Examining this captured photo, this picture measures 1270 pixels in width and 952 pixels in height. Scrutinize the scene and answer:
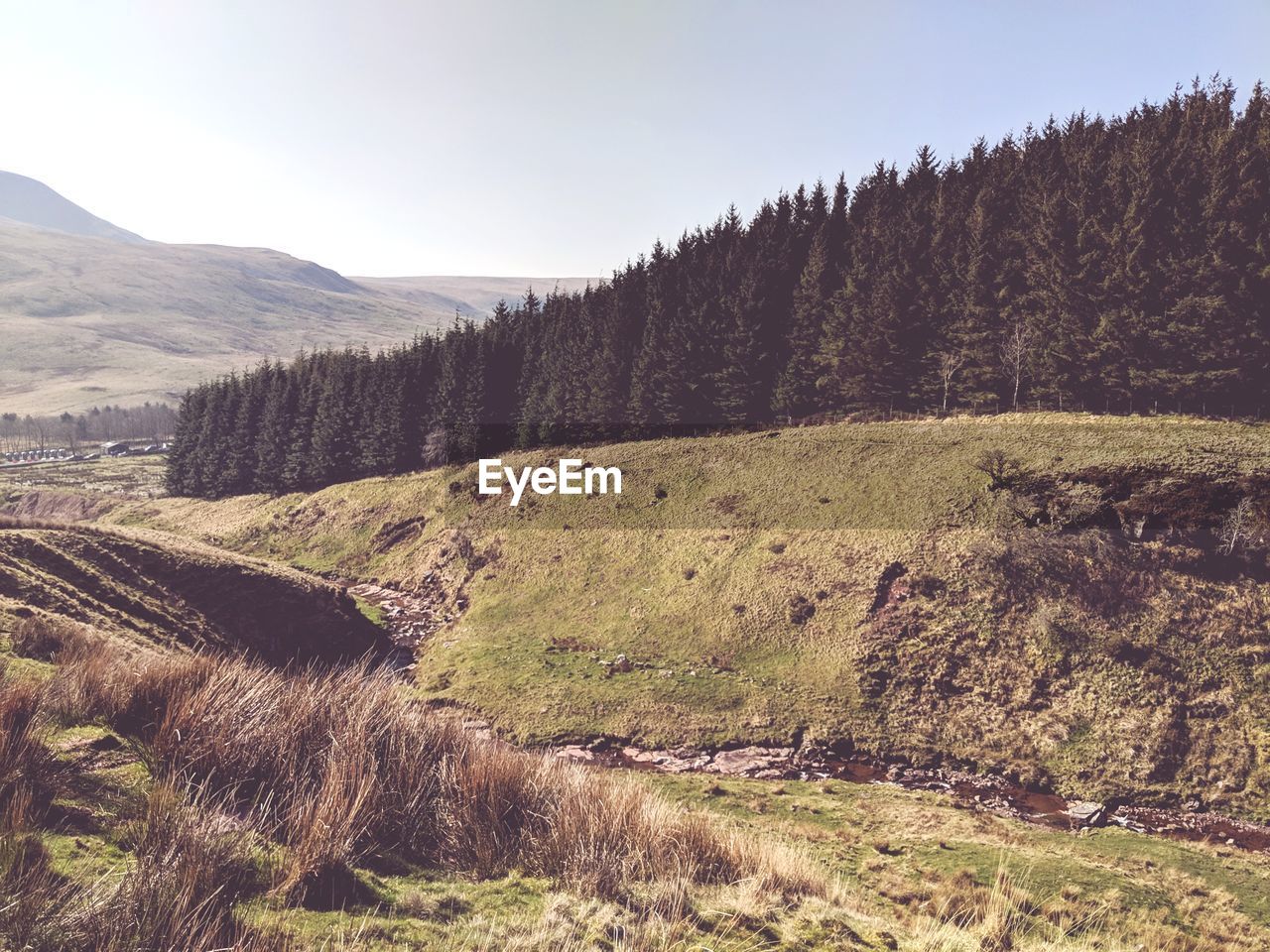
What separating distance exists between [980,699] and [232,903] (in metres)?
29.1

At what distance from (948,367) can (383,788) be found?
53.3 m

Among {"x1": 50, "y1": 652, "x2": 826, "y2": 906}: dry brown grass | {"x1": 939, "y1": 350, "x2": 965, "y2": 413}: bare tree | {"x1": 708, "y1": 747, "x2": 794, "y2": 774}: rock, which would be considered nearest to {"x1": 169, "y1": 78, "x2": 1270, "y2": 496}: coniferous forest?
{"x1": 939, "y1": 350, "x2": 965, "y2": 413}: bare tree

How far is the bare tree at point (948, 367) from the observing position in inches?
1976

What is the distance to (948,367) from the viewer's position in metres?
50.5

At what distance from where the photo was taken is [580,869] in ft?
27.5

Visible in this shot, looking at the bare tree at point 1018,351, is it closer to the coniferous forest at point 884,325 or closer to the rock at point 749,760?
the coniferous forest at point 884,325

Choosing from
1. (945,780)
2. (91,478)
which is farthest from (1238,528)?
(91,478)

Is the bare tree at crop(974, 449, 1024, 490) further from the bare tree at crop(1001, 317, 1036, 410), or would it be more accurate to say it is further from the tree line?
the tree line

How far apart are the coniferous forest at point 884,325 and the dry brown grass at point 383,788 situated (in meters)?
49.8

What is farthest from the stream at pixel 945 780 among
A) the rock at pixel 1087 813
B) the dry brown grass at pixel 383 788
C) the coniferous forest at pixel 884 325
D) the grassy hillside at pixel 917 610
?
the coniferous forest at pixel 884 325

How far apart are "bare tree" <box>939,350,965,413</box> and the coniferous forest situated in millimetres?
185

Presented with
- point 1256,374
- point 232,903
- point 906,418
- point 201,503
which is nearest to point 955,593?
Result: point 906,418

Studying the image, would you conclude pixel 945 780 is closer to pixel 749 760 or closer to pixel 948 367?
pixel 749 760

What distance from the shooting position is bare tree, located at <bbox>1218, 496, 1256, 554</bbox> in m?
27.8
